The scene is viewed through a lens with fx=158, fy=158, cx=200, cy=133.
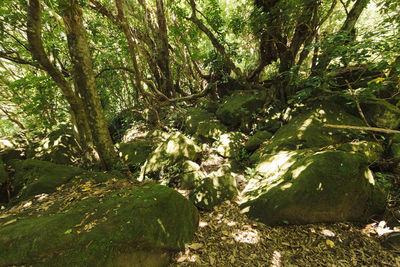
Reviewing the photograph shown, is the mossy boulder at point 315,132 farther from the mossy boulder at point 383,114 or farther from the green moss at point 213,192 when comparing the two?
the green moss at point 213,192

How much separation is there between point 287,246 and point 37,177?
6.01m

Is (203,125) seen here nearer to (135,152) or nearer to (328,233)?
(135,152)

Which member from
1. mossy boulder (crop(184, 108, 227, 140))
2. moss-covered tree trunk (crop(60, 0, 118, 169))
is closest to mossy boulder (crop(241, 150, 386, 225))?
mossy boulder (crop(184, 108, 227, 140))

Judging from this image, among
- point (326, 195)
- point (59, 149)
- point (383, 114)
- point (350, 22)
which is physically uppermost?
point (350, 22)

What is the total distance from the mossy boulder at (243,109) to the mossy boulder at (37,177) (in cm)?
594

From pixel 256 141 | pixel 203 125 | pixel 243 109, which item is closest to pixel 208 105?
pixel 203 125

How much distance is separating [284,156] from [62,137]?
925 centimetres

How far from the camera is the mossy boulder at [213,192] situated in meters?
3.81

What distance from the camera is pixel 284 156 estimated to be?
168 inches

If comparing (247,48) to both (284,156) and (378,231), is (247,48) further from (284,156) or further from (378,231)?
(378,231)

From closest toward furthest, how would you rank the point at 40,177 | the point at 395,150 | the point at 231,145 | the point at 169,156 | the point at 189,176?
the point at 395,150 < the point at 40,177 < the point at 189,176 < the point at 169,156 < the point at 231,145

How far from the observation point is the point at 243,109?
711cm

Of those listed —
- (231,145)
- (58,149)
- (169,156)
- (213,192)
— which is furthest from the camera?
(58,149)

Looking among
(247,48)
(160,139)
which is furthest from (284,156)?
(247,48)
